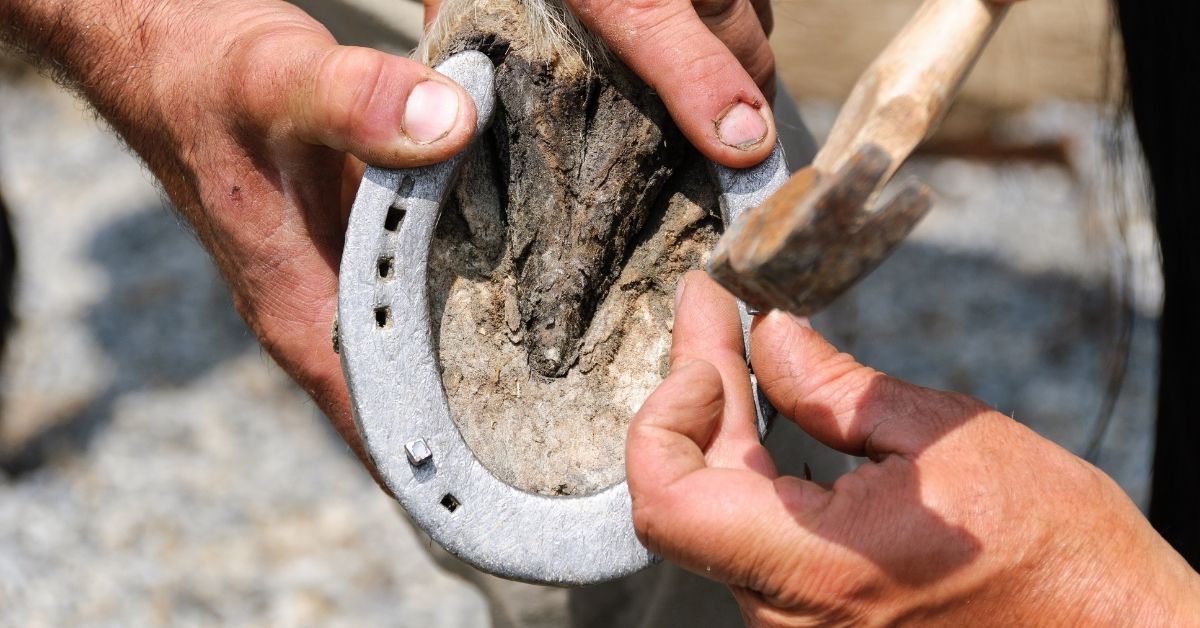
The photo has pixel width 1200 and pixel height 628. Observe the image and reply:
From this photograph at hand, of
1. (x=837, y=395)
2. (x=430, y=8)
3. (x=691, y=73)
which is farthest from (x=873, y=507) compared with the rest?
(x=430, y=8)

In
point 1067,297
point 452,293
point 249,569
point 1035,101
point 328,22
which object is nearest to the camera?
point 452,293

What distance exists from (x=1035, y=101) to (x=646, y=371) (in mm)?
2555

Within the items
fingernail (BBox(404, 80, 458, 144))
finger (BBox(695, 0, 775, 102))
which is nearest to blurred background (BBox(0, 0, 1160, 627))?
finger (BBox(695, 0, 775, 102))

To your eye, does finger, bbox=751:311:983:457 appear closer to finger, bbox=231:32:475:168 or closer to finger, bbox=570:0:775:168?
finger, bbox=570:0:775:168

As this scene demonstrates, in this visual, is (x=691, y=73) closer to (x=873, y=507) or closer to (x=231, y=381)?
(x=873, y=507)

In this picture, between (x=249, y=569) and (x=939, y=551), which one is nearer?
(x=939, y=551)

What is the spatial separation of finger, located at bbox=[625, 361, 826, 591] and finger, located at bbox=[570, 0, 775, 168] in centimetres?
30

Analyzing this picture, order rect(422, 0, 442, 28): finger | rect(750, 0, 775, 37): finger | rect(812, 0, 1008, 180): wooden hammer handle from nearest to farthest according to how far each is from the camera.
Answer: rect(812, 0, 1008, 180): wooden hammer handle → rect(422, 0, 442, 28): finger → rect(750, 0, 775, 37): finger

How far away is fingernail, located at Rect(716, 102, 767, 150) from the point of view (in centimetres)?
126

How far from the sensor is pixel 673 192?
4.58ft

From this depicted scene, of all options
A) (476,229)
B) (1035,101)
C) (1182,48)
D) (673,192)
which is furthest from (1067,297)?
(476,229)

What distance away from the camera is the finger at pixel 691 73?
4.15 feet

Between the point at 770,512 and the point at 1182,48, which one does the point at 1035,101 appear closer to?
the point at 1182,48

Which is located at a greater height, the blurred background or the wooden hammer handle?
the wooden hammer handle
